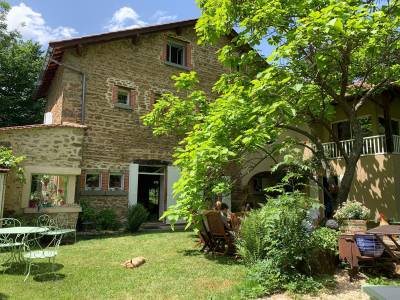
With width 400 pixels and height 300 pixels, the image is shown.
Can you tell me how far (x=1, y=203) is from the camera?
9.89 metres

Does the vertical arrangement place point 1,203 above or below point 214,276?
above

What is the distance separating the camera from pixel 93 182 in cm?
1338

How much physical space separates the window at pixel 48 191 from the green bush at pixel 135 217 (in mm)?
2397

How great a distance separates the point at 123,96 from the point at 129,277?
382 inches

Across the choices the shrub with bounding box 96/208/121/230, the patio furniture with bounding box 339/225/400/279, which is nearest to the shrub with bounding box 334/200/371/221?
the patio furniture with bounding box 339/225/400/279

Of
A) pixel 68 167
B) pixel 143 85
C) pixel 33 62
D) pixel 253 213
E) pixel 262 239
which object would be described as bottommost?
pixel 262 239

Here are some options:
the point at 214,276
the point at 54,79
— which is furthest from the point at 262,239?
the point at 54,79

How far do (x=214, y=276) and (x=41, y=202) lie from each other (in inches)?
281

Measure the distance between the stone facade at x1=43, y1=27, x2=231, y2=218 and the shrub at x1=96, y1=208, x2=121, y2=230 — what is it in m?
0.41

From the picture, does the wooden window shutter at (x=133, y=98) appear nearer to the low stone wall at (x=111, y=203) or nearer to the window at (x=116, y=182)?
the window at (x=116, y=182)

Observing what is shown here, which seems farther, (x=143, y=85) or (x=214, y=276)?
(x=143, y=85)

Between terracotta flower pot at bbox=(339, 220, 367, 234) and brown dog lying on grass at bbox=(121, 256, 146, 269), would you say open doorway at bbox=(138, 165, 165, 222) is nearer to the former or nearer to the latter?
brown dog lying on grass at bbox=(121, 256, 146, 269)

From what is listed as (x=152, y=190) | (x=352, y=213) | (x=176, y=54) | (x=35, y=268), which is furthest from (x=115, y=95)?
(x=352, y=213)

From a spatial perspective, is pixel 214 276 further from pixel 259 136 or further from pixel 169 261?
pixel 259 136
